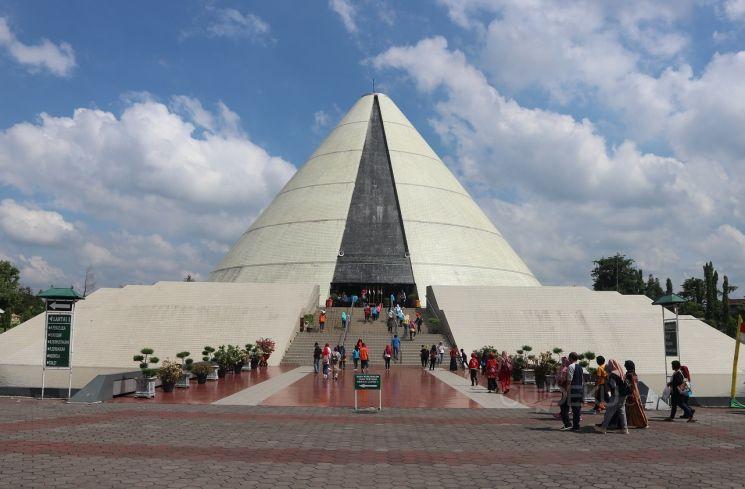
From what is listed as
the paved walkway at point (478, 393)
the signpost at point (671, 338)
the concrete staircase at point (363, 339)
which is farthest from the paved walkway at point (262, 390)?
the signpost at point (671, 338)

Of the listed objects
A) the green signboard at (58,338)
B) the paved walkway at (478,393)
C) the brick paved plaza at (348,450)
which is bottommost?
the paved walkway at (478,393)

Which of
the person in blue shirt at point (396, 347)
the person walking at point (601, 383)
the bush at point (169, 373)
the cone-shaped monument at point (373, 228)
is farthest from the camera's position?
the cone-shaped monument at point (373, 228)

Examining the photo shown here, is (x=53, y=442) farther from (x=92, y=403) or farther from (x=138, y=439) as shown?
(x=92, y=403)

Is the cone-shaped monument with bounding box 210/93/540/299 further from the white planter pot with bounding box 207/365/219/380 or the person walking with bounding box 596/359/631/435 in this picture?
the person walking with bounding box 596/359/631/435

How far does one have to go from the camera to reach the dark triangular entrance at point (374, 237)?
36.6m

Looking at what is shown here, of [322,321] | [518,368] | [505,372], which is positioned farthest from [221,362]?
[322,321]

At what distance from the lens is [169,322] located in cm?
2691

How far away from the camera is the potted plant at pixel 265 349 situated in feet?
77.8

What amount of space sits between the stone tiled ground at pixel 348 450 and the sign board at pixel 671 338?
261cm

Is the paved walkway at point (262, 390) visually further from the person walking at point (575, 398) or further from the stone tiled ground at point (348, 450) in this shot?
the person walking at point (575, 398)

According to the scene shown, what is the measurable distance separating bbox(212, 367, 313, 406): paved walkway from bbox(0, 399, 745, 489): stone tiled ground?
4.94 ft

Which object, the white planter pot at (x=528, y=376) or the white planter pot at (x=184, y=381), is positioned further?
the white planter pot at (x=528, y=376)

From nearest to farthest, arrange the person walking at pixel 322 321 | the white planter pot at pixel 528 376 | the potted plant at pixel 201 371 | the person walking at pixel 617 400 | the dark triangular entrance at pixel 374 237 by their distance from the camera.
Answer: the person walking at pixel 617 400
the potted plant at pixel 201 371
the white planter pot at pixel 528 376
the person walking at pixel 322 321
the dark triangular entrance at pixel 374 237

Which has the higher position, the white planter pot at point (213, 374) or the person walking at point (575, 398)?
the person walking at point (575, 398)
